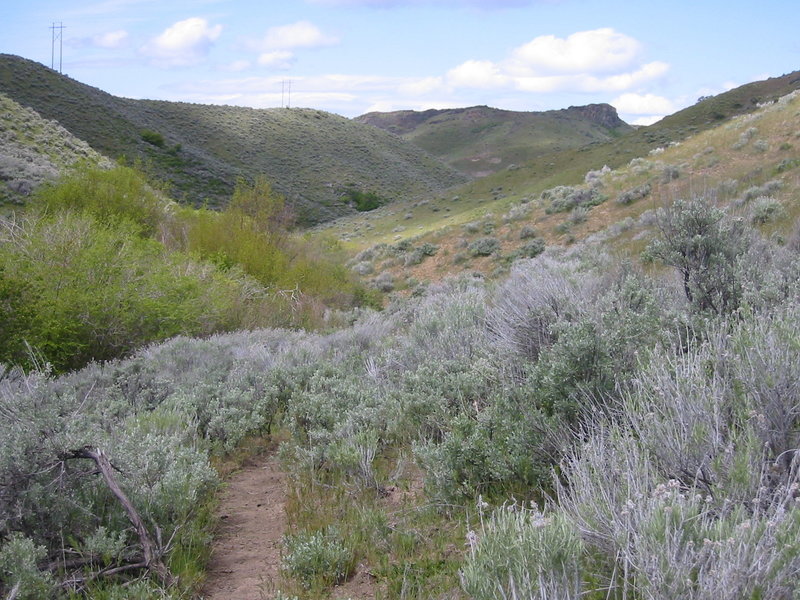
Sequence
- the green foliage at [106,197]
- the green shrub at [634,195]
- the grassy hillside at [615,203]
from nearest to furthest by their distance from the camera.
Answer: the grassy hillside at [615,203], the green foliage at [106,197], the green shrub at [634,195]

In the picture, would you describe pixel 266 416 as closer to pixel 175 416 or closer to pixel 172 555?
pixel 175 416

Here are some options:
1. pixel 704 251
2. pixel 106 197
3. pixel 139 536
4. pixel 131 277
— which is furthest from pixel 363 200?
pixel 139 536

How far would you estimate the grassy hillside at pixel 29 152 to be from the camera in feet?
75.0

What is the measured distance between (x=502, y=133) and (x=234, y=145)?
198ft

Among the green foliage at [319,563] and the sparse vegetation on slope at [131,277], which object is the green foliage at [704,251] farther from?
the sparse vegetation on slope at [131,277]

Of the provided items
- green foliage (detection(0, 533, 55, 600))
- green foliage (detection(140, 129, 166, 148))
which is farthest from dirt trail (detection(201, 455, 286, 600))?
green foliage (detection(140, 129, 166, 148))

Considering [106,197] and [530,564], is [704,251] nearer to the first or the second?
[530,564]

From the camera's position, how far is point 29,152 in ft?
91.8

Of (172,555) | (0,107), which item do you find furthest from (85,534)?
(0,107)

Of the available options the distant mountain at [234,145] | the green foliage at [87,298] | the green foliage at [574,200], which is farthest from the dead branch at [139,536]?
the distant mountain at [234,145]

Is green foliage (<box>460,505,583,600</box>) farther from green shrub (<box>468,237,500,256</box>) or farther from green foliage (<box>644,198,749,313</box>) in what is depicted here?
green shrub (<box>468,237,500,256</box>)

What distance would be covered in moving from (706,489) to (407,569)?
1369 millimetres

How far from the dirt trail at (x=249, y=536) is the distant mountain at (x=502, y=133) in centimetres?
9447

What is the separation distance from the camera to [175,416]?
201 inches
